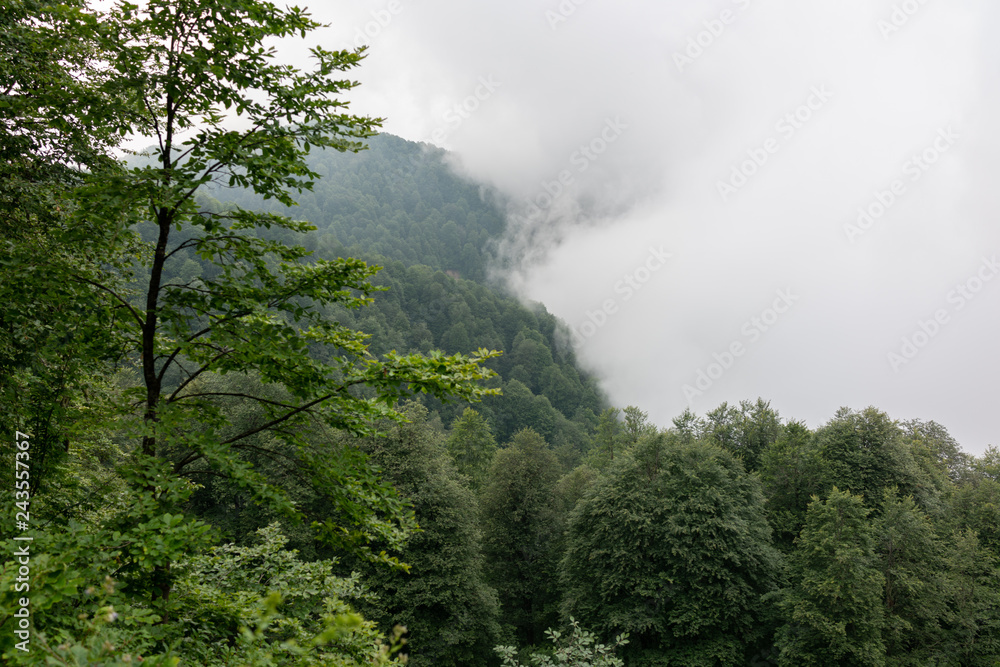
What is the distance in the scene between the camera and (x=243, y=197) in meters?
144

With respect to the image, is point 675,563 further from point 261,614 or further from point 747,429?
point 261,614

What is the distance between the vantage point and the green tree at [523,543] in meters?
30.4

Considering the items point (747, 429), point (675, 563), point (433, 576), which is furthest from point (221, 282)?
point (747, 429)

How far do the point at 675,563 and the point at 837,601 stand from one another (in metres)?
6.54

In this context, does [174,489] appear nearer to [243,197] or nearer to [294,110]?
[294,110]

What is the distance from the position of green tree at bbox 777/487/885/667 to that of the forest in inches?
4.7

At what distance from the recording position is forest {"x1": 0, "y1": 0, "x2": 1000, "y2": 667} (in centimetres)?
470

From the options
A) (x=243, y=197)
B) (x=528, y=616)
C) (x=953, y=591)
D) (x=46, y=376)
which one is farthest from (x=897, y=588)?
(x=243, y=197)

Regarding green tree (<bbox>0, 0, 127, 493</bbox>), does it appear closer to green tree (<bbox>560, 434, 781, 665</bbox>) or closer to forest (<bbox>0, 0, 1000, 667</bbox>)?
forest (<bbox>0, 0, 1000, 667</bbox>)

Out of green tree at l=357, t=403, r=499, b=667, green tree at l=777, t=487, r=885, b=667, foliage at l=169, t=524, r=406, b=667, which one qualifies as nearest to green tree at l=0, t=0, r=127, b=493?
foliage at l=169, t=524, r=406, b=667

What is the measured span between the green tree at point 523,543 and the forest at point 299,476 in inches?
6.1

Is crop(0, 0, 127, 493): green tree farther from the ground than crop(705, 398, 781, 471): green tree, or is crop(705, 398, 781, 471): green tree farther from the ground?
crop(705, 398, 781, 471): green tree

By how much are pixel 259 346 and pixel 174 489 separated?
5.00ft

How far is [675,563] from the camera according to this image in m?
23.2
